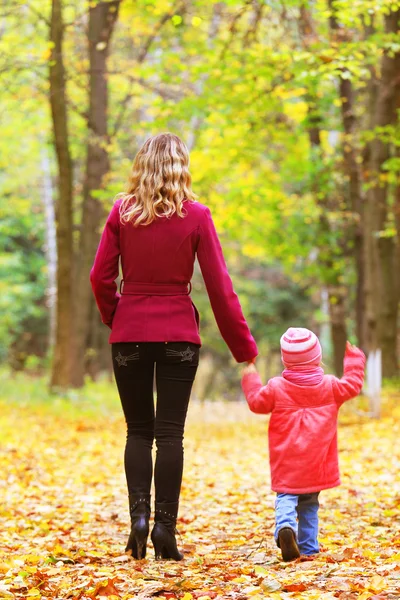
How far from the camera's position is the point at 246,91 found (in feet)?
42.6

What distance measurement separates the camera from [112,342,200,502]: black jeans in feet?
14.5

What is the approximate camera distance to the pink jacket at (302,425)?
4484mm

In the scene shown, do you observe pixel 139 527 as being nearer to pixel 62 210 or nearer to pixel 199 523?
pixel 199 523

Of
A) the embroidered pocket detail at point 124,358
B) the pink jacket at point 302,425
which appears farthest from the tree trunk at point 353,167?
the embroidered pocket detail at point 124,358

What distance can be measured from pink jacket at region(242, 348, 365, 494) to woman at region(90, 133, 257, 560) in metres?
0.26

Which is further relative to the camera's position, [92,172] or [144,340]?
[92,172]

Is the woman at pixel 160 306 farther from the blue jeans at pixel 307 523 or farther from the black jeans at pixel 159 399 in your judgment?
the blue jeans at pixel 307 523

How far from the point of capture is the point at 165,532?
4375mm

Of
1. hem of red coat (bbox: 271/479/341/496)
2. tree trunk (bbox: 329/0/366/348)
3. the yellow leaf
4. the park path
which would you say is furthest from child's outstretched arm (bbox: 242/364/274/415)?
tree trunk (bbox: 329/0/366/348)

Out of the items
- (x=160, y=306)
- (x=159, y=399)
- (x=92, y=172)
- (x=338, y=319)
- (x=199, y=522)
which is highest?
(x=92, y=172)

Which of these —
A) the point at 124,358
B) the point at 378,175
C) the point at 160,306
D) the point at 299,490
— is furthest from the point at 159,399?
the point at 378,175

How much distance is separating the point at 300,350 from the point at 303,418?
1.19ft

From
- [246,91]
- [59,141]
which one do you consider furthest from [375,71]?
[59,141]

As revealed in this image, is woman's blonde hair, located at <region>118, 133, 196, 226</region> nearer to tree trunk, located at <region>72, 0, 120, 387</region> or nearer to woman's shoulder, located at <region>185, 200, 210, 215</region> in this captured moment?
woman's shoulder, located at <region>185, 200, 210, 215</region>
